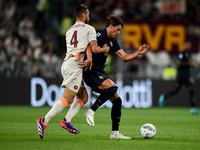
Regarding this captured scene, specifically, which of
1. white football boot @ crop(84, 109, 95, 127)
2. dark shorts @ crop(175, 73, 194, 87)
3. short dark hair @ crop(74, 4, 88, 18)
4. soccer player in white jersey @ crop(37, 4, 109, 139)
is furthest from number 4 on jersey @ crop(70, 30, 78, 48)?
dark shorts @ crop(175, 73, 194, 87)

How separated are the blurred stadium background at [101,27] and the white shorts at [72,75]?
948 cm

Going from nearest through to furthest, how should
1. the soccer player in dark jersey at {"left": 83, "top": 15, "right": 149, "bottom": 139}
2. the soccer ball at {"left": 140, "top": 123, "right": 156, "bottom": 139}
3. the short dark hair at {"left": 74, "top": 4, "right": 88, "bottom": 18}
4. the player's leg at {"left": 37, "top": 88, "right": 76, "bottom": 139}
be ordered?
the player's leg at {"left": 37, "top": 88, "right": 76, "bottom": 139}
the soccer player in dark jersey at {"left": 83, "top": 15, "right": 149, "bottom": 139}
the short dark hair at {"left": 74, "top": 4, "right": 88, "bottom": 18}
the soccer ball at {"left": 140, "top": 123, "right": 156, "bottom": 139}

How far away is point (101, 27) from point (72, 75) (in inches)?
475

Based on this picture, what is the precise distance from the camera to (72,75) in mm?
6477

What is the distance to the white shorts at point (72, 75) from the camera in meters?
6.45

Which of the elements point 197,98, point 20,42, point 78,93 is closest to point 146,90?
point 197,98

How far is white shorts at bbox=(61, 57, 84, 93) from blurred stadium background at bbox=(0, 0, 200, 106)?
948 centimetres

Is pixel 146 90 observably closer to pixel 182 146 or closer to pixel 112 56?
pixel 112 56

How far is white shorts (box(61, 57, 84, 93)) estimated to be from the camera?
6.45 meters

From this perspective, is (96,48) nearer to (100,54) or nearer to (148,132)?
(100,54)

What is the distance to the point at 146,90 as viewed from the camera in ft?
54.3

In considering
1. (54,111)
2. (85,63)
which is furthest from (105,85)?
(54,111)

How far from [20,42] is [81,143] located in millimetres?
12357

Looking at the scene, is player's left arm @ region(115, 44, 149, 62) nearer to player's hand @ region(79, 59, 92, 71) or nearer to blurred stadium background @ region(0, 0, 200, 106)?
player's hand @ region(79, 59, 92, 71)
